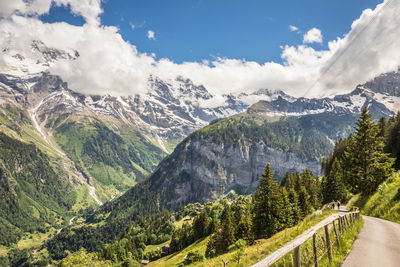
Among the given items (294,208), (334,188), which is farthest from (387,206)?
(334,188)

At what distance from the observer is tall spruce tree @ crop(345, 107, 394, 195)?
3859 centimetres

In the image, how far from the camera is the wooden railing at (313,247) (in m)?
8.06

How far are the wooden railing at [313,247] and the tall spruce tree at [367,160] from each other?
72.3ft

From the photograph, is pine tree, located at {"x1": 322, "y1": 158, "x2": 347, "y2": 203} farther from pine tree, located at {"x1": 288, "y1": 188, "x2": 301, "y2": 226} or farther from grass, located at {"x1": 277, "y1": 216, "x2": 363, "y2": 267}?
grass, located at {"x1": 277, "y1": 216, "x2": 363, "y2": 267}

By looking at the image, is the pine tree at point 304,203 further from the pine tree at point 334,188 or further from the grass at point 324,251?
the grass at point 324,251

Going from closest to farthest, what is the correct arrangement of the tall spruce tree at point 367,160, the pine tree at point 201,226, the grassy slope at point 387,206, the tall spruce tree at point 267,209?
1. the grassy slope at point 387,206
2. the tall spruce tree at point 367,160
3. the tall spruce tree at point 267,209
4. the pine tree at point 201,226

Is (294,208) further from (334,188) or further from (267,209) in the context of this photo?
(334,188)

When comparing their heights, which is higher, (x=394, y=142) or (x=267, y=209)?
(x=394, y=142)

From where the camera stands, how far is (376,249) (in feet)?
41.6

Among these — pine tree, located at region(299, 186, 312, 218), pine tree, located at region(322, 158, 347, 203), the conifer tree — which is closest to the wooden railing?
pine tree, located at region(299, 186, 312, 218)

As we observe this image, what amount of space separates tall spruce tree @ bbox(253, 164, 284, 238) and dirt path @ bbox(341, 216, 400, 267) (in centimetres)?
3680

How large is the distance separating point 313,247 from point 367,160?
124ft

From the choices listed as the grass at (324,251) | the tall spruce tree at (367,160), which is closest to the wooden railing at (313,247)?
the grass at (324,251)

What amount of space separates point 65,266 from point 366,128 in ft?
271
